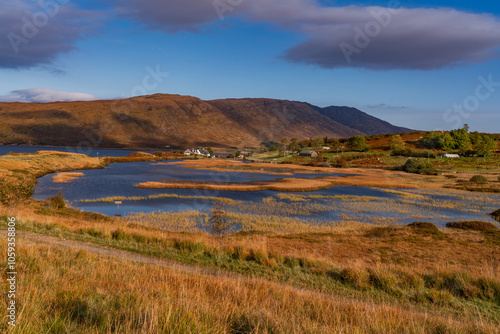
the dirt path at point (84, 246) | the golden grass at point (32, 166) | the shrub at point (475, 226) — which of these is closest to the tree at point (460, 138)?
the shrub at point (475, 226)

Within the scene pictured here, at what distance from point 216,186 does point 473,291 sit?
45.6 m

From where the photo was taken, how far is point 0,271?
7.17 m

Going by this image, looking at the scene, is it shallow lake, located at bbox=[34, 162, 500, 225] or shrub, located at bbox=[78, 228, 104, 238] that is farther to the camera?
shallow lake, located at bbox=[34, 162, 500, 225]

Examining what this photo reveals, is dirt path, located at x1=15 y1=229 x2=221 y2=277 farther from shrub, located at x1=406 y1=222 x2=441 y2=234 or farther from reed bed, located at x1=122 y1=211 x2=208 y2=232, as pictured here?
shrub, located at x1=406 y1=222 x2=441 y2=234

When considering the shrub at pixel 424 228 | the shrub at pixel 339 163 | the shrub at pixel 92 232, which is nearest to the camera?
the shrub at pixel 92 232

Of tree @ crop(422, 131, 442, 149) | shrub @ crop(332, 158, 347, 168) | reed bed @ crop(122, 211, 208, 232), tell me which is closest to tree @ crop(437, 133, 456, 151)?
tree @ crop(422, 131, 442, 149)

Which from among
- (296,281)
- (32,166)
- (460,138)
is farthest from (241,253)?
Result: (460,138)

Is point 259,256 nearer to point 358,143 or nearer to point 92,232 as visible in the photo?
point 92,232

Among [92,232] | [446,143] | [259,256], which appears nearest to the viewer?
[259,256]

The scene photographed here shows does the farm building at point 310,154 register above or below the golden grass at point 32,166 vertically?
above

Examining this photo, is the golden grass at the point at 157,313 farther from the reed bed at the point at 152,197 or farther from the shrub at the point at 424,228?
the reed bed at the point at 152,197

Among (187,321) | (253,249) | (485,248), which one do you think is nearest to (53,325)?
(187,321)

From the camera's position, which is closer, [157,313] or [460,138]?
[157,313]

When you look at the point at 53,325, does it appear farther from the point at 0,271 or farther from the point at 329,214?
the point at 329,214
